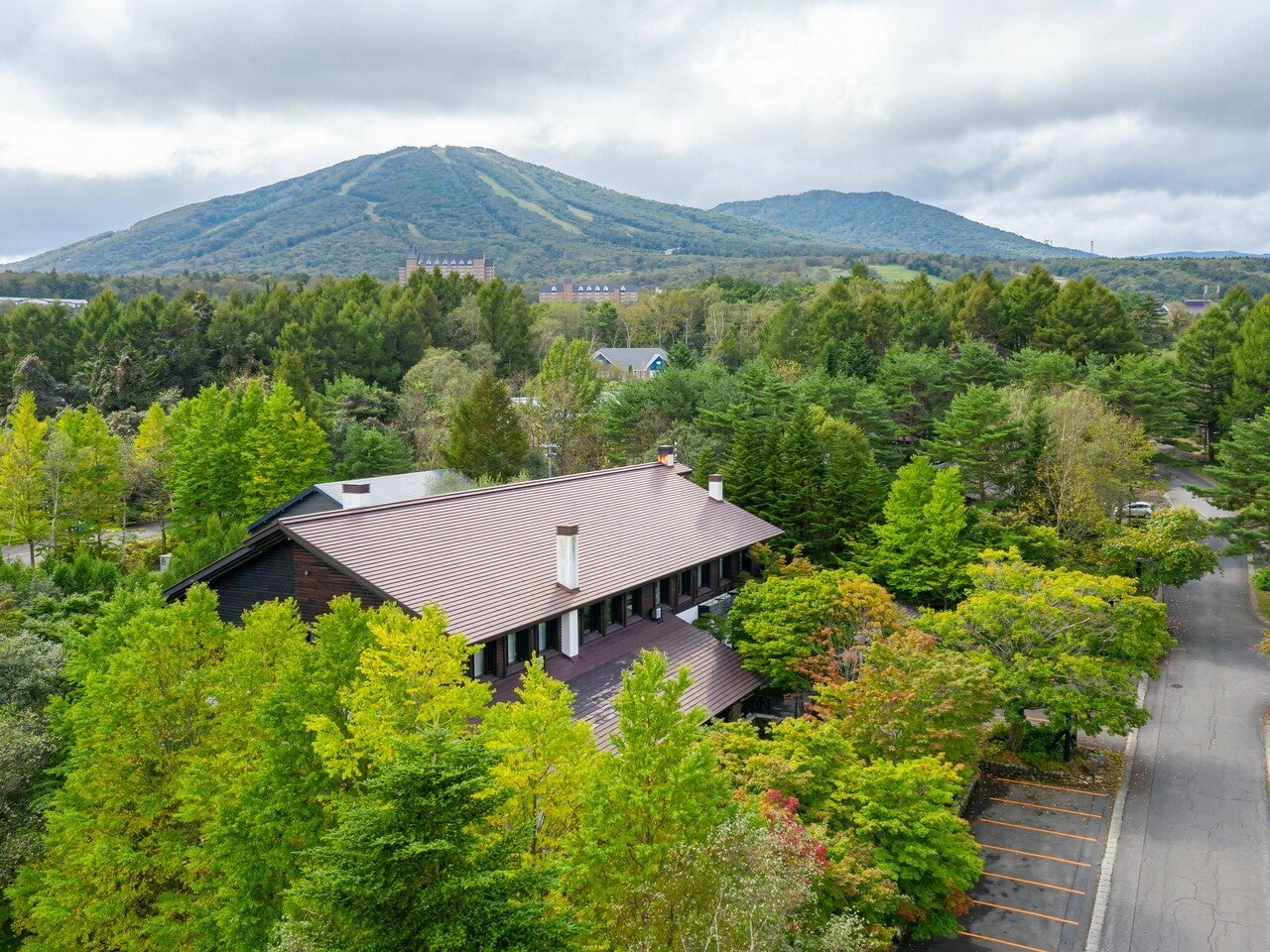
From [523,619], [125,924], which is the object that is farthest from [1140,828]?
[125,924]

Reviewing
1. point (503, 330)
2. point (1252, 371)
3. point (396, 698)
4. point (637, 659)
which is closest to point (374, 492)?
point (637, 659)

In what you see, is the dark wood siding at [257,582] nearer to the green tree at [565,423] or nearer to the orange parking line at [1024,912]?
the orange parking line at [1024,912]

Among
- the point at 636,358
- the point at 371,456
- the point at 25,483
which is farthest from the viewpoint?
the point at 636,358

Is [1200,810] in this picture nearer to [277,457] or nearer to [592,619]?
[592,619]

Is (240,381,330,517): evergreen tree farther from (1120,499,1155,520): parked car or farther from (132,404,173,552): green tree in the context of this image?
(1120,499,1155,520): parked car

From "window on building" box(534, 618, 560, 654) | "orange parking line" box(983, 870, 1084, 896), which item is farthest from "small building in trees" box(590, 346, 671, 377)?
"orange parking line" box(983, 870, 1084, 896)

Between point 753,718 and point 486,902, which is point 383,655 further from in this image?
point 753,718
